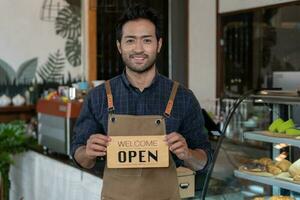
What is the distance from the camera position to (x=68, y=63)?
5289 mm

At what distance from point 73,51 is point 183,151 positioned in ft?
12.6

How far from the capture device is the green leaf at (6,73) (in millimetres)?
4980

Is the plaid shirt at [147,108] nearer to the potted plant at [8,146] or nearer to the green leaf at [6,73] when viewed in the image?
the potted plant at [8,146]

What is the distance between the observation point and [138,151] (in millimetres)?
1646

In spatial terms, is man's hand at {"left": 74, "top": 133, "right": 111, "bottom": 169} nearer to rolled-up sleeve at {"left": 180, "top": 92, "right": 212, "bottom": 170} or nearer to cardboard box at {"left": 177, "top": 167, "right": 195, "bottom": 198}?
rolled-up sleeve at {"left": 180, "top": 92, "right": 212, "bottom": 170}

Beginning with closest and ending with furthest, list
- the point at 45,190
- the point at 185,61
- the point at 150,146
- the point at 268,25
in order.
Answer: the point at 150,146 → the point at 45,190 → the point at 268,25 → the point at 185,61

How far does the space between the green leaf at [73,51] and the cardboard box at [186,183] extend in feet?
10.0

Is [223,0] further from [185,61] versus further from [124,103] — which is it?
[124,103]

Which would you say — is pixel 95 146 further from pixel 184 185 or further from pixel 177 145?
pixel 184 185

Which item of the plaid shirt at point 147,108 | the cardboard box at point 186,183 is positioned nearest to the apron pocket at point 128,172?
the plaid shirt at point 147,108

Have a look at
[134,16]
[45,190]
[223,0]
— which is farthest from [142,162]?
[223,0]

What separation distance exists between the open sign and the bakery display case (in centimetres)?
76

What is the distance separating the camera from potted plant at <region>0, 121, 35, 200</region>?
13.2ft

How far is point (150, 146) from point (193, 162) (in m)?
0.16
